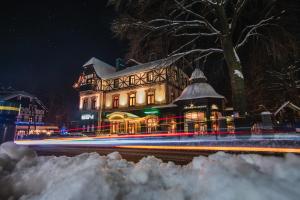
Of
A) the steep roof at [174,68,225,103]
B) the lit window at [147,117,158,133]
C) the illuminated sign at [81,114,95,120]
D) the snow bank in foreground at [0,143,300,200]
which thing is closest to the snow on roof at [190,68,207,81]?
the steep roof at [174,68,225,103]

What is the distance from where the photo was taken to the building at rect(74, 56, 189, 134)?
85.1ft

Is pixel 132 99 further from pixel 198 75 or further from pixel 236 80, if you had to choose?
pixel 236 80

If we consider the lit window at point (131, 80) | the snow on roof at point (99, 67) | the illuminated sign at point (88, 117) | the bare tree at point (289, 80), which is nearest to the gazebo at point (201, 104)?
the bare tree at point (289, 80)

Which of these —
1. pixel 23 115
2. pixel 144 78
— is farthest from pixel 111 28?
pixel 23 115

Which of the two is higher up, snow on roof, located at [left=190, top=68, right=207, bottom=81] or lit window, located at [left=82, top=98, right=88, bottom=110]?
snow on roof, located at [left=190, top=68, right=207, bottom=81]

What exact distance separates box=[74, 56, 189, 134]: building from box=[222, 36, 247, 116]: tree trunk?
1142 cm

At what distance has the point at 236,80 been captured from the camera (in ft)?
35.5

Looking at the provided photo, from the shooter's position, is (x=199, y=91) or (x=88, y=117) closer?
(x=199, y=91)

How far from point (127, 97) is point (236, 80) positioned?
814 inches

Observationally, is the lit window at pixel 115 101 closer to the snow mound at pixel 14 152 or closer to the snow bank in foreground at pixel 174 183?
the snow mound at pixel 14 152

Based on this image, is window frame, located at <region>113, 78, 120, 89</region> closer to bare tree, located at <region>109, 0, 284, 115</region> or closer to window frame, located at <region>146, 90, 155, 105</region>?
window frame, located at <region>146, 90, 155, 105</region>

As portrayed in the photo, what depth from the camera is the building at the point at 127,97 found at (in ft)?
85.1

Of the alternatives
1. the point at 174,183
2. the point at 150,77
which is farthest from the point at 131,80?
the point at 174,183

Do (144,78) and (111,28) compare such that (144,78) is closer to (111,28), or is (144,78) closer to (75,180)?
(111,28)
